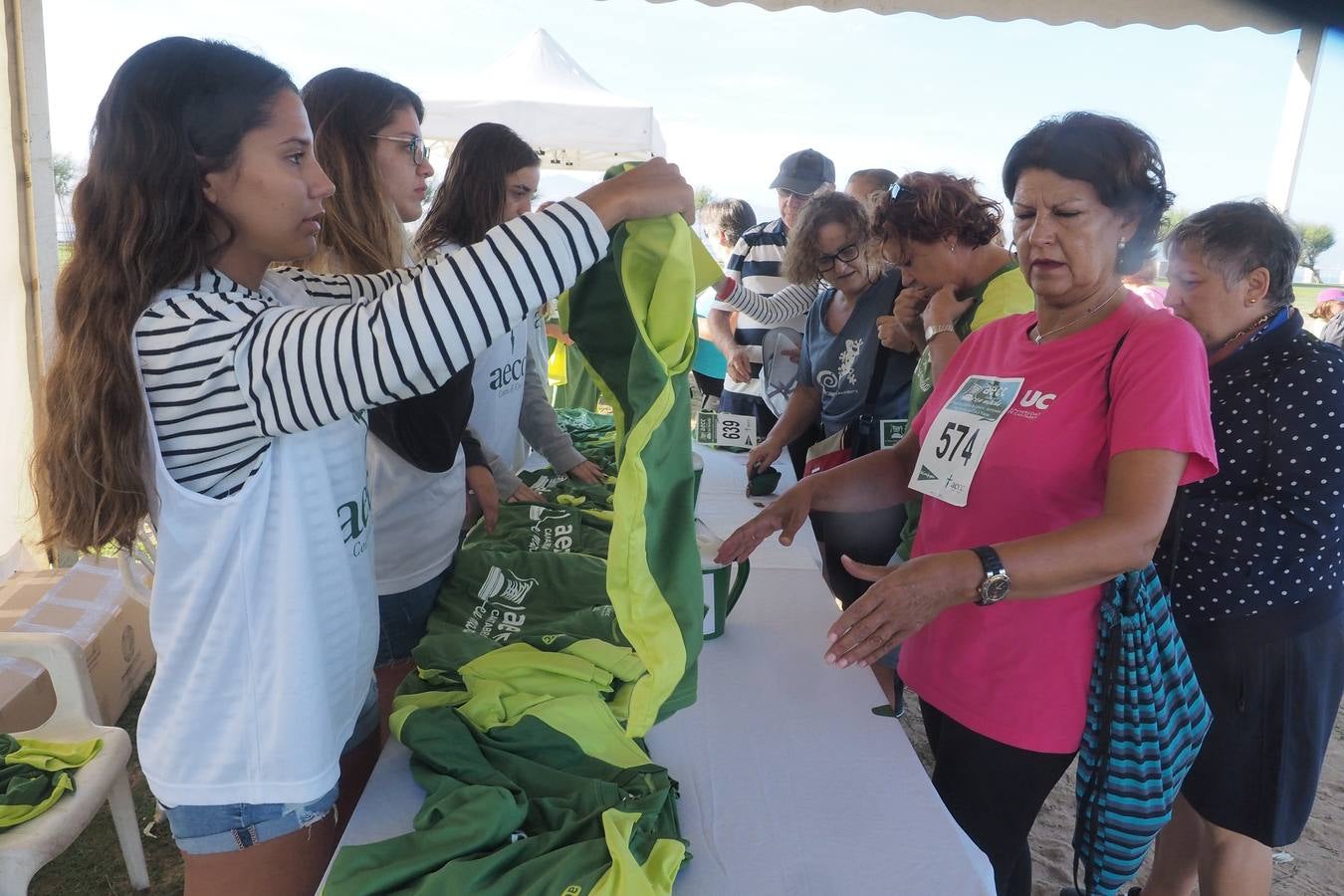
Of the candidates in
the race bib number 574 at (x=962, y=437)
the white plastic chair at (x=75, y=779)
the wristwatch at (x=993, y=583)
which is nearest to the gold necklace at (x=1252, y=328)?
the race bib number 574 at (x=962, y=437)

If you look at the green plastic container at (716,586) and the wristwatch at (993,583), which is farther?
the green plastic container at (716,586)

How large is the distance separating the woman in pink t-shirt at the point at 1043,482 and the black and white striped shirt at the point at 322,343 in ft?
1.87

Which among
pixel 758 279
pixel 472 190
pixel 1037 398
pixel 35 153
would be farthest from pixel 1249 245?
pixel 35 153

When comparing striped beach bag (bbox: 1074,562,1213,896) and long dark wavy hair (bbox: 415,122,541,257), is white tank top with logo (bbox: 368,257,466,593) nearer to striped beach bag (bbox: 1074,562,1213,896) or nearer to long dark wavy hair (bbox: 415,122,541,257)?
long dark wavy hair (bbox: 415,122,541,257)

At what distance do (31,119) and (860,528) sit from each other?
320 centimetres

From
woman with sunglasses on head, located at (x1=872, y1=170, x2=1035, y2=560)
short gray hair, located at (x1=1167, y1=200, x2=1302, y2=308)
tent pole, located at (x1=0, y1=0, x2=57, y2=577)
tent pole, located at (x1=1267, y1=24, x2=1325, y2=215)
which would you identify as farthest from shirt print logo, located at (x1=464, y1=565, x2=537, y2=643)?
tent pole, located at (x1=1267, y1=24, x2=1325, y2=215)

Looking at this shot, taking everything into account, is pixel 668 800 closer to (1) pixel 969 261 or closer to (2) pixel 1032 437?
(2) pixel 1032 437

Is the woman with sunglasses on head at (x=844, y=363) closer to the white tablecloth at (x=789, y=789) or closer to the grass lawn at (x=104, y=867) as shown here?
the white tablecloth at (x=789, y=789)

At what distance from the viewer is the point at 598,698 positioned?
1215mm

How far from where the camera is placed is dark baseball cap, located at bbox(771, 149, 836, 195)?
13.6ft

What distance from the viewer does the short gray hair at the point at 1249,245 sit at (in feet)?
5.54

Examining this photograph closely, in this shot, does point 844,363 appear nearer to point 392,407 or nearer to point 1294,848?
point 392,407

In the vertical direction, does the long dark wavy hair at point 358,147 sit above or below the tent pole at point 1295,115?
below

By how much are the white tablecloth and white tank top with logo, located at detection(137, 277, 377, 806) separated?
0.56 feet
